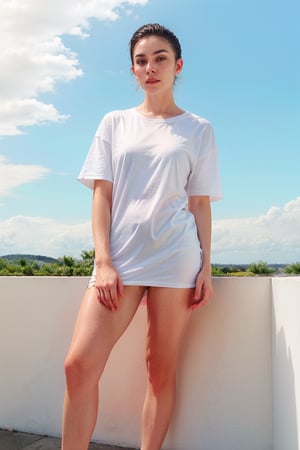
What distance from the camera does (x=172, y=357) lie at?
2266 millimetres

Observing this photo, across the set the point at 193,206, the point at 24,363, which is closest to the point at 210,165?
the point at 193,206

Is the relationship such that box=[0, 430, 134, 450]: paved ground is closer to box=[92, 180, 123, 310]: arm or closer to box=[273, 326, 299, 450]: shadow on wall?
box=[273, 326, 299, 450]: shadow on wall

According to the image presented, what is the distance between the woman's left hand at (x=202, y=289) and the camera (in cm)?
222

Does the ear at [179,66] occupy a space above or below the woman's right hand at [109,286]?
above

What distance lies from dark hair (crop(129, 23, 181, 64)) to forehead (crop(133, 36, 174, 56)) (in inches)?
0.8

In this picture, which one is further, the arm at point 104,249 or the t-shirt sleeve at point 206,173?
the t-shirt sleeve at point 206,173

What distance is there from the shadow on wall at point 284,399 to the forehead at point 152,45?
51.0 inches

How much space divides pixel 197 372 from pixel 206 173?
0.98 metres

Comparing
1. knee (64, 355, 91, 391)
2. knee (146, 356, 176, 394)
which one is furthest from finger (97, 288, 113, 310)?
knee (146, 356, 176, 394)

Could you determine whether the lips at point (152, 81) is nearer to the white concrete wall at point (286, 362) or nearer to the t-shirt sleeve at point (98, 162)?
the t-shirt sleeve at point (98, 162)

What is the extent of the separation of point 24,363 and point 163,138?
1619mm

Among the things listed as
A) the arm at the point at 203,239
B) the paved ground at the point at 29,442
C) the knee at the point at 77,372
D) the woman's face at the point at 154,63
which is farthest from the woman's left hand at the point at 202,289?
the paved ground at the point at 29,442

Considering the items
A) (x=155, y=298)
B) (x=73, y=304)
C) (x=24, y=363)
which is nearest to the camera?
(x=155, y=298)

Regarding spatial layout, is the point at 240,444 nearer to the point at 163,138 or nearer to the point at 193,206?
the point at 193,206
